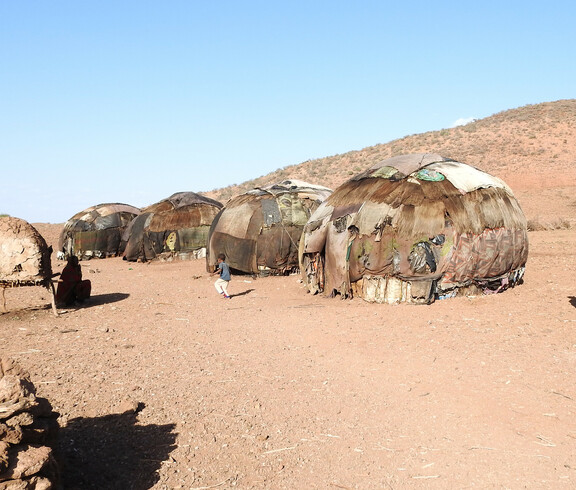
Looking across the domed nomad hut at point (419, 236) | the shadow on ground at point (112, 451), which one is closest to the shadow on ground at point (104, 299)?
the domed nomad hut at point (419, 236)

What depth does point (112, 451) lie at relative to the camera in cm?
485

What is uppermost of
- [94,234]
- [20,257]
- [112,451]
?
[94,234]

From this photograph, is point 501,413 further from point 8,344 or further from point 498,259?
point 8,344

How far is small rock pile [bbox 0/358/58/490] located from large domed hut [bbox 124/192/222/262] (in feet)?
55.5

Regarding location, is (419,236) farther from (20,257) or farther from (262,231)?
(20,257)

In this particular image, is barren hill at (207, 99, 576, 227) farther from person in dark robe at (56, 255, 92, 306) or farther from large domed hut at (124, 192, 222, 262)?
person in dark robe at (56, 255, 92, 306)

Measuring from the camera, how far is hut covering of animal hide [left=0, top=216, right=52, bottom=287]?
34.1ft

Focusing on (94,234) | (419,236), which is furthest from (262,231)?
(94,234)

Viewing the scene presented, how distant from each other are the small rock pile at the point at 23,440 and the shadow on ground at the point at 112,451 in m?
0.35

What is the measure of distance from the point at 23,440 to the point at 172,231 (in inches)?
700

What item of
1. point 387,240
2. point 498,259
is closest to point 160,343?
point 387,240

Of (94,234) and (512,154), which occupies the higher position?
(512,154)

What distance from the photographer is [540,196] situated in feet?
106

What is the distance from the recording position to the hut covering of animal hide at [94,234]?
2378cm
